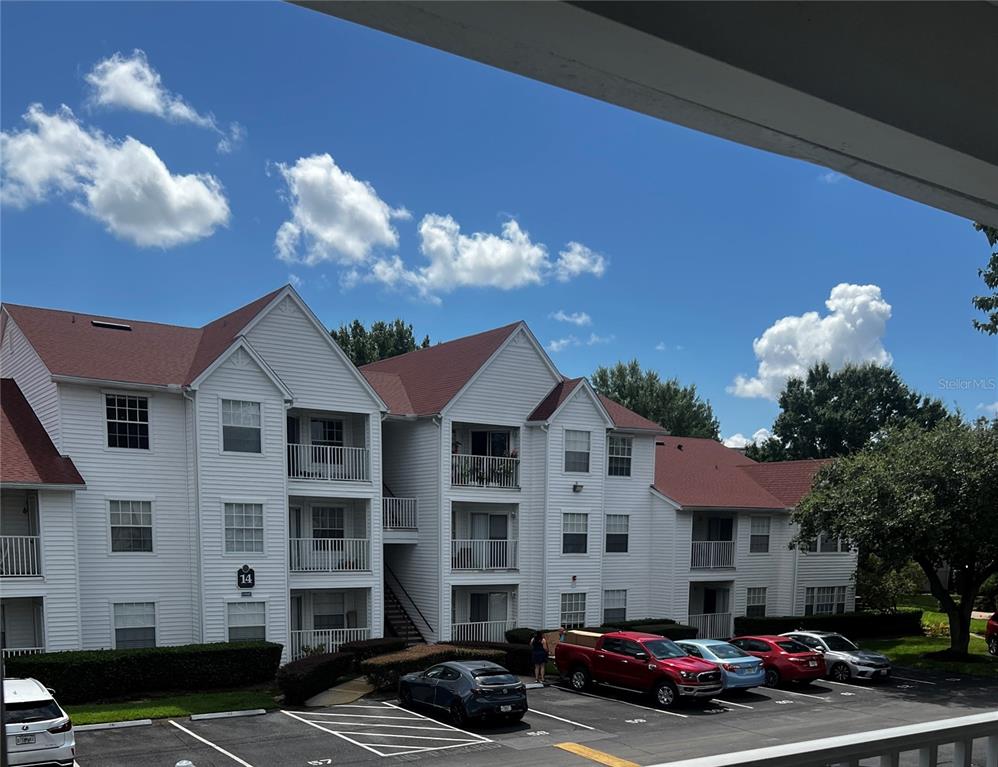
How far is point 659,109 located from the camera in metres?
1.97

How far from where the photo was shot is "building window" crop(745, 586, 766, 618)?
102 feet

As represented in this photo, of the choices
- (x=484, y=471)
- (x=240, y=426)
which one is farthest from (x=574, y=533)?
(x=240, y=426)

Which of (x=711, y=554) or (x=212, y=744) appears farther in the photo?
(x=711, y=554)

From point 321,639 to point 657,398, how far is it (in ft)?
124

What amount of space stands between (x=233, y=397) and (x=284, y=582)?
5512 mm

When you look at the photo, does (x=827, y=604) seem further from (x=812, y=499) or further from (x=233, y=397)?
(x=233, y=397)

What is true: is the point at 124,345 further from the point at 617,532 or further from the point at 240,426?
the point at 617,532

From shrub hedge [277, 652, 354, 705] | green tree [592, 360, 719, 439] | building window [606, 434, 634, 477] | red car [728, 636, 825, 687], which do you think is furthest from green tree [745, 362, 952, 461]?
shrub hedge [277, 652, 354, 705]

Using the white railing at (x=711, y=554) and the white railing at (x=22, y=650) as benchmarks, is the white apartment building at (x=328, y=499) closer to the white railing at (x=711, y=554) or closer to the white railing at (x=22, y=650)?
the white railing at (x=711, y=554)

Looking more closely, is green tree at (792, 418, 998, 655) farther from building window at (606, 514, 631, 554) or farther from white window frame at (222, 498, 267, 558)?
white window frame at (222, 498, 267, 558)

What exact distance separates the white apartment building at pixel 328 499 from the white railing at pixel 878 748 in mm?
18606

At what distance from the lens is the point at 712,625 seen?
98.2 feet

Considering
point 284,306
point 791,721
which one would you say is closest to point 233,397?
point 284,306

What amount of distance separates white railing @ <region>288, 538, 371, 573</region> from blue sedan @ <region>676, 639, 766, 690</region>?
985 centimetres
